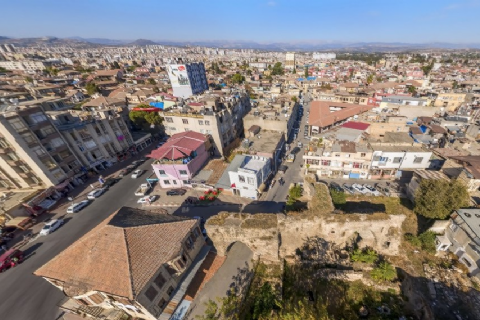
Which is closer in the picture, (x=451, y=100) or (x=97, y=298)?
(x=97, y=298)

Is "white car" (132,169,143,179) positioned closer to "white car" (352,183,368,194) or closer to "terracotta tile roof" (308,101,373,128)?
"white car" (352,183,368,194)

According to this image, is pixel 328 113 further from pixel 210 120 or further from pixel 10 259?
pixel 10 259

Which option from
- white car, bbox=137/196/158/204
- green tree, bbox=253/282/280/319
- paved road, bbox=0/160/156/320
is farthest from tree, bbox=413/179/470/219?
paved road, bbox=0/160/156/320

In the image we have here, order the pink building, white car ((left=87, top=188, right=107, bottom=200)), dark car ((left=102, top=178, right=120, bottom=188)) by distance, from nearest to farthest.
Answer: the pink building, white car ((left=87, top=188, right=107, bottom=200)), dark car ((left=102, top=178, right=120, bottom=188))

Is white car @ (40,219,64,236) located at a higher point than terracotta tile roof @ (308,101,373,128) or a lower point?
lower

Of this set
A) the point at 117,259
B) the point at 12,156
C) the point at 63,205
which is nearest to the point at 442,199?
the point at 117,259

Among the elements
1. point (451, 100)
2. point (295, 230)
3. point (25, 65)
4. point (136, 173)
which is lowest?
point (136, 173)

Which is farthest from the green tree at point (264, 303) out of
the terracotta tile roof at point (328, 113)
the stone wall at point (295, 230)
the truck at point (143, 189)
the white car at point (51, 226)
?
the terracotta tile roof at point (328, 113)
